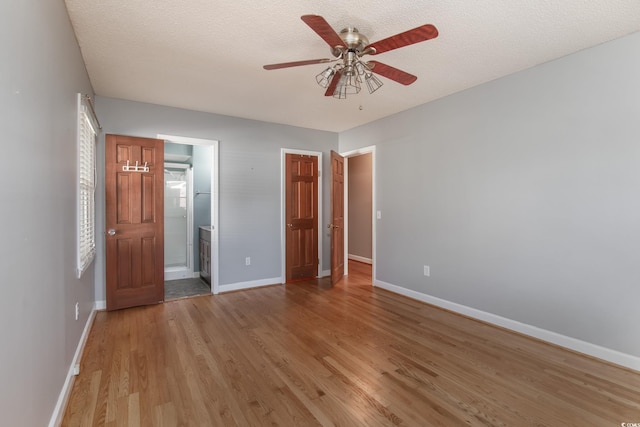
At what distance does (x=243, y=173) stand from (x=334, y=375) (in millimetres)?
3255

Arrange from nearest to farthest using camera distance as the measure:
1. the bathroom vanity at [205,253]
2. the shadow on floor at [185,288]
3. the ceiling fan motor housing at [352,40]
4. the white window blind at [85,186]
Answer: the ceiling fan motor housing at [352,40]
the white window blind at [85,186]
the shadow on floor at [185,288]
the bathroom vanity at [205,253]

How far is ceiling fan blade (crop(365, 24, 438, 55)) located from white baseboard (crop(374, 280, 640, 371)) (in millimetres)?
2836

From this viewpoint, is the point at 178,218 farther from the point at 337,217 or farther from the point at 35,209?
the point at 35,209

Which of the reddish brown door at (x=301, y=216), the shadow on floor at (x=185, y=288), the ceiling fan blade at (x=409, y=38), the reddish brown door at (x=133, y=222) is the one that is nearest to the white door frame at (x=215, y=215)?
the shadow on floor at (x=185, y=288)

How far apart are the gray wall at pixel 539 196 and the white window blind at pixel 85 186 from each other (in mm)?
3660

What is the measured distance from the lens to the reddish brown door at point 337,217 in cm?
483

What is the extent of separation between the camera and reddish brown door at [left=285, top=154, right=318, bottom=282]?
5.05 m

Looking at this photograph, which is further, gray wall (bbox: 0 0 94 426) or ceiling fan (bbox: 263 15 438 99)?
ceiling fan (bbox: 263 15 438 99)

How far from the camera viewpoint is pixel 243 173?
4.64 metres

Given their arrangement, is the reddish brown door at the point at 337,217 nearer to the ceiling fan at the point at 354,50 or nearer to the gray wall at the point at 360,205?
the gray wall at the point at 360,205

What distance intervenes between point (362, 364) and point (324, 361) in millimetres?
309

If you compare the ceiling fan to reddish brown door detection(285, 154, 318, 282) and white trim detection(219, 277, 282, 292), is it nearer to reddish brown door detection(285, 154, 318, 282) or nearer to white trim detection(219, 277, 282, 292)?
reddish brown door detection(285, 154, 318, 282)

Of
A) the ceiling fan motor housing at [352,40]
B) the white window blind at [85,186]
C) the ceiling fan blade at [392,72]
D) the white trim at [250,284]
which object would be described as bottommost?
the white trim at [250,284]

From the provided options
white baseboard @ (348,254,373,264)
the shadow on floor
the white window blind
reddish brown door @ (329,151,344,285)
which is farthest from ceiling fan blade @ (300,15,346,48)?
white baseboard @ (348,254,373,264)
